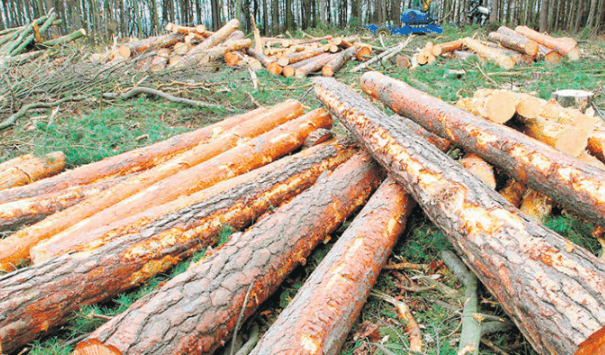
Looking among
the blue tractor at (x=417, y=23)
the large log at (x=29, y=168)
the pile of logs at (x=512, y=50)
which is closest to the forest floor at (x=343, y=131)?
the large log at (x=29, y=168)

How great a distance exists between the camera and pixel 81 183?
437 centimetres

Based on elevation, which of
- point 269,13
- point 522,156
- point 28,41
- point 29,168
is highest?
point 269,13

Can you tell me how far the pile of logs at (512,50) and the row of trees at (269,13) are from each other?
5043 millimetres

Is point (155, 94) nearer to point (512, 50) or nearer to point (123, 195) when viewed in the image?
point (123, 195)

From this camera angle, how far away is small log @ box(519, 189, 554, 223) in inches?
130

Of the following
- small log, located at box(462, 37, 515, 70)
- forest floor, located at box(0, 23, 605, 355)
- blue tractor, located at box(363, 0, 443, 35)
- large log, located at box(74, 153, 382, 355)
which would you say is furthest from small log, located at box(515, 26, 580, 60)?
large log, located at box(74, 153, 382, 355)

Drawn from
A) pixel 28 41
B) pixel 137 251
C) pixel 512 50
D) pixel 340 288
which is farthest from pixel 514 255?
pixel 28 41

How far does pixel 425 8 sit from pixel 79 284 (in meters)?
16.4

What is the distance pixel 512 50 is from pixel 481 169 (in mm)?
8274

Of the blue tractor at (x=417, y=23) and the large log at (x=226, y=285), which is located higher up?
the blue tractor at (x=417, y=23)

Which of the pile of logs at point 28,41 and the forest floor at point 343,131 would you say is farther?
the pile of logs at point 28,41

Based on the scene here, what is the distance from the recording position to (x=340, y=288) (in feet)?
8.39

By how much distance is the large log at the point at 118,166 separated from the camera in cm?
409

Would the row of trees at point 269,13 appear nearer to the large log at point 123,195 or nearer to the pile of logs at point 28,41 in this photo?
the pile of logs at point 28,41
